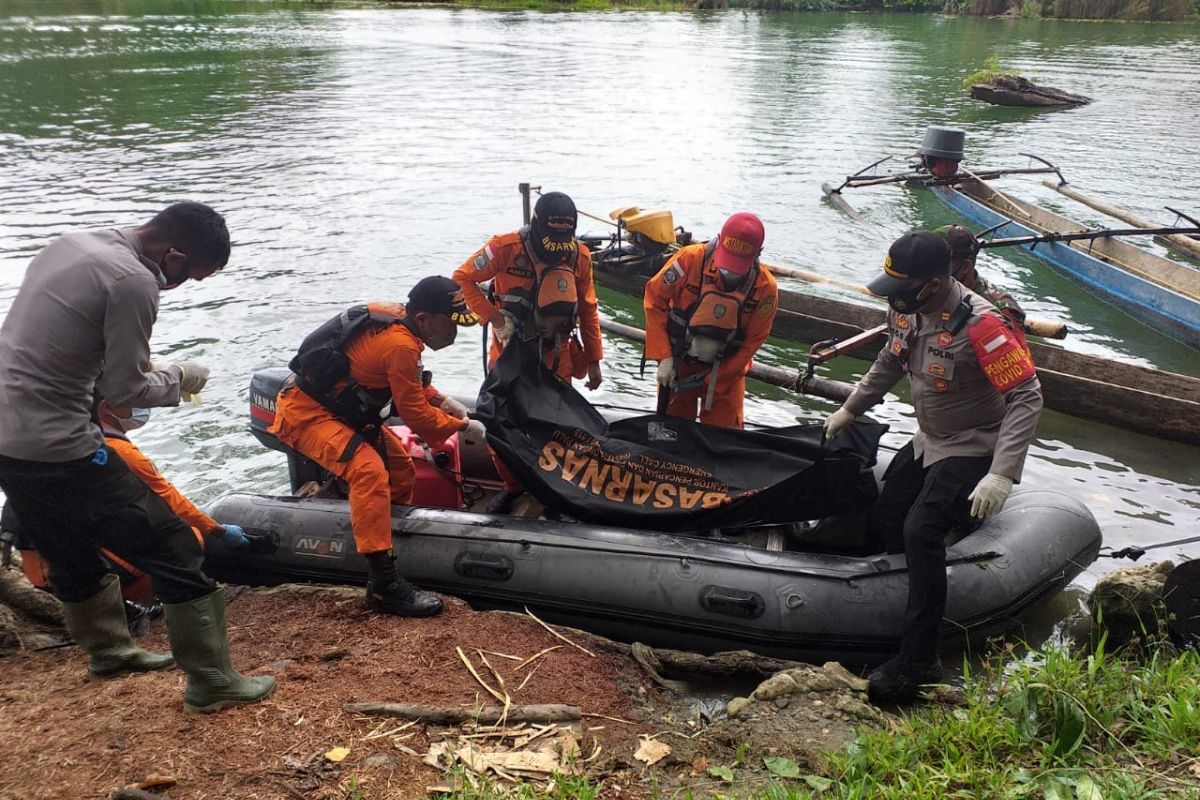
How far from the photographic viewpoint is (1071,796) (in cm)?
262

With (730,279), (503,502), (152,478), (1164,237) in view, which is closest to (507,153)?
(1164,237)

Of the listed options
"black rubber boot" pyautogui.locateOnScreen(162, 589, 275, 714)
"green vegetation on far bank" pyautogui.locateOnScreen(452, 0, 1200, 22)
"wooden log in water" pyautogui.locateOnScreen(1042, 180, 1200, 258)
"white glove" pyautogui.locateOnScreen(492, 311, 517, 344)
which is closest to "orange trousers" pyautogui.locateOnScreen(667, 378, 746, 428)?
"white glove" pyautogui.locateOnScreen(492, 311, 517, 344)

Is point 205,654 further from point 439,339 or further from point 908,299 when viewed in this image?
point 908,299

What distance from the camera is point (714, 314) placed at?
16.8 ft

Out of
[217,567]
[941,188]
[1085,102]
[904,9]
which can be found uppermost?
[904,9]

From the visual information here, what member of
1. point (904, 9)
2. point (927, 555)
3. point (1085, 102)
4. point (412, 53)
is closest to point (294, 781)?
point (927, 555)

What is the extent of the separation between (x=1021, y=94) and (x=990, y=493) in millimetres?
21290

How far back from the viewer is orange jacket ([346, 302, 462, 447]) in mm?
4113

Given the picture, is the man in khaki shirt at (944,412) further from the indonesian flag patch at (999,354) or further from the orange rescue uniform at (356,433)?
the orange rescue uniform at (356,433)

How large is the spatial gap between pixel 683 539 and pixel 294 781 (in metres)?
2.24

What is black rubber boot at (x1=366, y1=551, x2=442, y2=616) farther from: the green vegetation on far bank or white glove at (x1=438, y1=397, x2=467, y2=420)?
the green vegetation on far bank

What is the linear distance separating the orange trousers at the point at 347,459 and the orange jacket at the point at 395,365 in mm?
256

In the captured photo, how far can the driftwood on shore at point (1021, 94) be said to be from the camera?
70.6ft

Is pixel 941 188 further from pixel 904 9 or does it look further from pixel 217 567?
pixel 904 9
